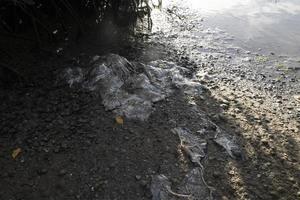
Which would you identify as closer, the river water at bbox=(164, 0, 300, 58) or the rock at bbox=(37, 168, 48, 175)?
the rock at bbox=(37, 168, 48, 175)

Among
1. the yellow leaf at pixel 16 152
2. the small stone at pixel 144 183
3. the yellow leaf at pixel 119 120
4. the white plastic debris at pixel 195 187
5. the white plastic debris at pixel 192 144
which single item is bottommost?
the white plastic debris at pixel 195 187

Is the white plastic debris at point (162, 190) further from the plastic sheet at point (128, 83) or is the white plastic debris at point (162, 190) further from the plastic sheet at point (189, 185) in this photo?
the plastic sheet at point (128, 83)

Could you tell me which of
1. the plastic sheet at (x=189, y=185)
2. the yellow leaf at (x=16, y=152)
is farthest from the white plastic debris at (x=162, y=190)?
the yellow leaf at (x=16, y=152)

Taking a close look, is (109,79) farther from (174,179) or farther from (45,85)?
(174,179)

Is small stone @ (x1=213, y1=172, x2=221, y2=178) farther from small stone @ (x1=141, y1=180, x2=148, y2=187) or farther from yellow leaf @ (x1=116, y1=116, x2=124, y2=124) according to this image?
yellow leaf @ (x1=116, y1=116, x2=124, y2=124)

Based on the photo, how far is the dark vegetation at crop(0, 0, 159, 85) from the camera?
11.8ft

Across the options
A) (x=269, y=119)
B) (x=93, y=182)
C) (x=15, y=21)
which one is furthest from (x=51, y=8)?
(x=269, y=119)

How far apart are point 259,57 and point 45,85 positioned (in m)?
2.76

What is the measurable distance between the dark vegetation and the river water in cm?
148

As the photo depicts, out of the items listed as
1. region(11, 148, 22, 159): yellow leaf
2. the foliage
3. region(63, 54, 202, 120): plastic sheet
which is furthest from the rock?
the foliage

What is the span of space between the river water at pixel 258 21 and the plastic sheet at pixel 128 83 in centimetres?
168

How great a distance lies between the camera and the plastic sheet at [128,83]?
3.21m

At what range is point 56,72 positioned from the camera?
3.57m

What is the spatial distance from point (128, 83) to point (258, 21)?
302 cm
